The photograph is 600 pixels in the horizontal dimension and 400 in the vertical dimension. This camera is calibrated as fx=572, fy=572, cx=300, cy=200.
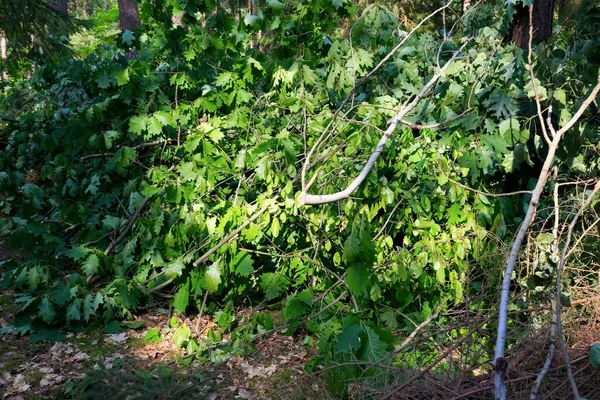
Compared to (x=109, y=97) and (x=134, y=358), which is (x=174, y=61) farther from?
(x=134, y=358)

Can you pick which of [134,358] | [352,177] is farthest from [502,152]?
[134,358]

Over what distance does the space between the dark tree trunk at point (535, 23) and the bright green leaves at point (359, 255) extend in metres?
2.56

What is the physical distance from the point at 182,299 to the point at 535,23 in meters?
3.89

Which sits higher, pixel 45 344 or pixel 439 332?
pixel 439 332

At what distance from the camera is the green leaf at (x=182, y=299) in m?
4.48

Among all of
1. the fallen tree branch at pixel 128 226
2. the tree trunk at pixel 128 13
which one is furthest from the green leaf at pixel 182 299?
the tree trunk at pixel 128 13

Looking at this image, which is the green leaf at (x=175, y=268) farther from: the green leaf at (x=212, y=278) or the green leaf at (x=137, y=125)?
the green leaf at (x=137, y=125)

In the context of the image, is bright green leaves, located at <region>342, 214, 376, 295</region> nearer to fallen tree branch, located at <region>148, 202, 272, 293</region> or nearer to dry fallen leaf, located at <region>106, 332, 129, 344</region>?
fallen tree branch, located at <region>148, 202, 272, 293</region>

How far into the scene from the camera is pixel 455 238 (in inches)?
170

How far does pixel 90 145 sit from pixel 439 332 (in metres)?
3.31

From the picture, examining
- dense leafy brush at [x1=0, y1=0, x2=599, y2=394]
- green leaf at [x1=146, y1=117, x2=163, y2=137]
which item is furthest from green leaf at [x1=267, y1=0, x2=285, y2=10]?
green leaf at [x1=146, y1=117, x2=163, y2=137]

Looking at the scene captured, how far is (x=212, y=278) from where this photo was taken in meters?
4.35

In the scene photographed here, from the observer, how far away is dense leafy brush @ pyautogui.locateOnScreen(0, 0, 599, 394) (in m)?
4.28

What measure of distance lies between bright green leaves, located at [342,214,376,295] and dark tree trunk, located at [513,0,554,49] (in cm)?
256
